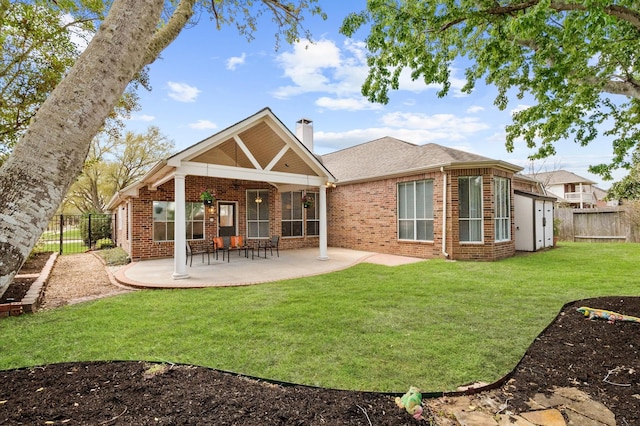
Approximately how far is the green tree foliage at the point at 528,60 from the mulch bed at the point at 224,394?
12.0ft

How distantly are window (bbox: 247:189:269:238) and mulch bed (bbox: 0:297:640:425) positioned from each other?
10.9 metres

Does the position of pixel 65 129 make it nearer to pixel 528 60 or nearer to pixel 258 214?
pixel 528 60

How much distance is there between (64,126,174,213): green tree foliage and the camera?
2645cm

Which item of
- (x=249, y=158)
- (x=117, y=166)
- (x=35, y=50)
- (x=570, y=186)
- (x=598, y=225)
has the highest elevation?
(x=117, y=166)

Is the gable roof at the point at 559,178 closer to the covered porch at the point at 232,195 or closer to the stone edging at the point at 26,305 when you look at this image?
the covered porch at the point at 232,195

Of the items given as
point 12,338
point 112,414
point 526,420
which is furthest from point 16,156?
point 12,338

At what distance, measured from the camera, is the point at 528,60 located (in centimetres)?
564

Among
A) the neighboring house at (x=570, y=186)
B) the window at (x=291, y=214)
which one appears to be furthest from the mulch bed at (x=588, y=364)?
the neighboring house at (x=570, y=186)

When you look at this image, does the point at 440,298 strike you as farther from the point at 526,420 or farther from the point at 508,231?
the point at 508,231

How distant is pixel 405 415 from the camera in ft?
Result: 7.88

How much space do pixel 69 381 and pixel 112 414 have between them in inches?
35.6

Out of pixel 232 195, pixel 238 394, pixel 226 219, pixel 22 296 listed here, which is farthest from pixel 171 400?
pixel 232 195

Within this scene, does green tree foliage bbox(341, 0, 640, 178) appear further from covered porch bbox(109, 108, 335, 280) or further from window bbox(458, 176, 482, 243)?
covered porch bbox(109, 108, 335, 280)

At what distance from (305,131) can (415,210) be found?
30.9 feet
